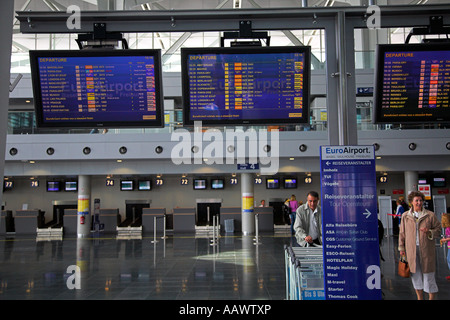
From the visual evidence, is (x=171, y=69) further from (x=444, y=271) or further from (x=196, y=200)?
(x=444, y=271)

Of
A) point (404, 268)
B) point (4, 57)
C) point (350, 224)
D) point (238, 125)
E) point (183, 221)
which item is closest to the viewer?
point (4, 57)

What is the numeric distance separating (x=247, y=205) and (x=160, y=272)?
37.4 feet

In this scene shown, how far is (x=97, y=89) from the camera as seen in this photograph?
238 inches

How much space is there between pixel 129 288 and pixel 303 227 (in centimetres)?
411

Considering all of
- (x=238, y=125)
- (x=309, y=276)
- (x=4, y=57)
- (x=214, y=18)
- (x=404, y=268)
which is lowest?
(x=404, y=268)

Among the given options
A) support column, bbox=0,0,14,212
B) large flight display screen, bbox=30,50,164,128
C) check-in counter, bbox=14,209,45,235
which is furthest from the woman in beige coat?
check-in counter, bbox=14,209,45,235

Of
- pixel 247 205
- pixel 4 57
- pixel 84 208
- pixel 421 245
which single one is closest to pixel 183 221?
pixel 247 205

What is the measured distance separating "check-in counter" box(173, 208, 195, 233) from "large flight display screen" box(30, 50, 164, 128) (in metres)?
17.2

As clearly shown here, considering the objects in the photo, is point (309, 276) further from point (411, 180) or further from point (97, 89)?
point (411, 180)

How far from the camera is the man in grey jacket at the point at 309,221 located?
22.5 feet

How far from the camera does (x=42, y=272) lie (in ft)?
35.0

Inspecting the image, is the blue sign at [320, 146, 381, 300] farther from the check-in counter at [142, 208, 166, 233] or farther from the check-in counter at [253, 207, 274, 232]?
the check-in counter at [142, 208, 166, 233]
